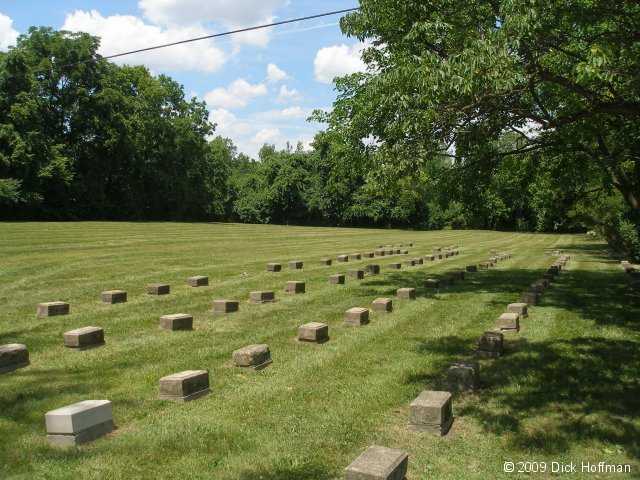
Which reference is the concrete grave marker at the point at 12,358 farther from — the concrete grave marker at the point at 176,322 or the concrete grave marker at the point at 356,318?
the concrete grave marker at the point at 356,318

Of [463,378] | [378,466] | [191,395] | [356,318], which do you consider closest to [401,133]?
[356,318]

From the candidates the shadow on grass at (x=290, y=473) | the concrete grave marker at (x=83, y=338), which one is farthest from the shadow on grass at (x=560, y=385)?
the concrete grave marker at (x=83, y=338)

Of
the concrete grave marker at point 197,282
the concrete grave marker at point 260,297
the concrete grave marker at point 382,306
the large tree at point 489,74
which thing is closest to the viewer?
the large tree at point 489,74

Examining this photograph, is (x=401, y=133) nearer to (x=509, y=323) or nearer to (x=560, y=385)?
(x=509, y=323)

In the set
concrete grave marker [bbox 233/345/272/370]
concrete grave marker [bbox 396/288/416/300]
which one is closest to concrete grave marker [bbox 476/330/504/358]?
concrete grave marker [bbox 233/345/272/370]

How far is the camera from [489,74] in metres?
6.88

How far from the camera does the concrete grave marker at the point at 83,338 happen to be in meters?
7.30

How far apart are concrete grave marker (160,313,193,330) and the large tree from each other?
4.12 metres

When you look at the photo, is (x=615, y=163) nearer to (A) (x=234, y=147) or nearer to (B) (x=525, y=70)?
A: (B) (x=525, y=70)

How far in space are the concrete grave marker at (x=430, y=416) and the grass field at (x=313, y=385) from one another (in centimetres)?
11

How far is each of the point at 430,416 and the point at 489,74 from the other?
14.3 feet

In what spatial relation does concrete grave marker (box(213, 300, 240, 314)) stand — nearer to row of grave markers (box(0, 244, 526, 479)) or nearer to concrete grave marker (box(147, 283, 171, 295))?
row of grave markers (box(0, 244, 526, 479))

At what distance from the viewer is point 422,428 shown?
496 cm

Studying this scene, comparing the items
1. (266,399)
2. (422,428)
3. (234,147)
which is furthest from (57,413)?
(234,147)
